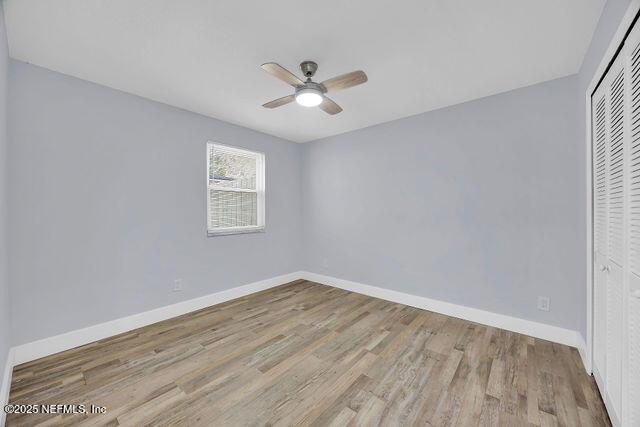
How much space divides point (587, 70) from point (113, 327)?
478cm

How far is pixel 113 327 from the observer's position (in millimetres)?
2572

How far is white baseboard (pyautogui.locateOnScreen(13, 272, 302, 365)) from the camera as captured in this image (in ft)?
7.06

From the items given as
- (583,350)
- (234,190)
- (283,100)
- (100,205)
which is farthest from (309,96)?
(583,350)

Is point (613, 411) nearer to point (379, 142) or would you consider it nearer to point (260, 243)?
point (379, 142)

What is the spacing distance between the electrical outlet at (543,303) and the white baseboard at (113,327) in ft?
11.4

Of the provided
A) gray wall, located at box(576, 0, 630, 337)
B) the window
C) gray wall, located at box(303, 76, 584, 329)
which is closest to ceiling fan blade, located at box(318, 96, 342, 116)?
gray wall, located at box(303, 76, 584, 329)

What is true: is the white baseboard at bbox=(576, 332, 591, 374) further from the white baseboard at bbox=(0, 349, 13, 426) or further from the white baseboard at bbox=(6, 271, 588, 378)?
the white baseboard at bbox=(0, 349, 13, 426)

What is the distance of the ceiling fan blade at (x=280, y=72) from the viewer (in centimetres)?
177

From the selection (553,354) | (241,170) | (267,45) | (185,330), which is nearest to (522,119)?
(553,354)

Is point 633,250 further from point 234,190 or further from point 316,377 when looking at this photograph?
point 234,190

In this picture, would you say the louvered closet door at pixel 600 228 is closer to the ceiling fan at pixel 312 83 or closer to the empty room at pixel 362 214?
the empty room at pixel 362 214

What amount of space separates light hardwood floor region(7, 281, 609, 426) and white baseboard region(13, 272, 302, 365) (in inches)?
3.1

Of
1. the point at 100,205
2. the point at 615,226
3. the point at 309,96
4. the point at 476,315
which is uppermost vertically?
the point at 309,96

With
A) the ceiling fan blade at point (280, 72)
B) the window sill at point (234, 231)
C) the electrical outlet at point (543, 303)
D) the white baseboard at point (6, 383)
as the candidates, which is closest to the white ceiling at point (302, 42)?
the ceiling fan blade at point (280, 72)
